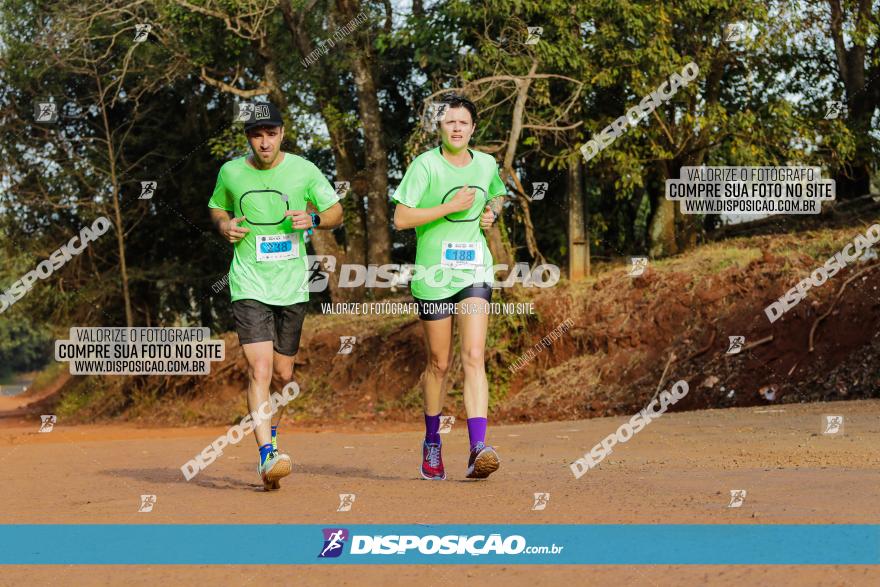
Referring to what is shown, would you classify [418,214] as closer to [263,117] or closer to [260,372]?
[263,117]

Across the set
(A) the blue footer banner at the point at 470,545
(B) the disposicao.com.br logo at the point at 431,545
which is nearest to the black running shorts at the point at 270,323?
(A) the blue footer banner at the point at 470,545

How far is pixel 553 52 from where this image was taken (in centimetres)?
1973

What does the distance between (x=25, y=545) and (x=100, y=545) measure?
1.45 ft

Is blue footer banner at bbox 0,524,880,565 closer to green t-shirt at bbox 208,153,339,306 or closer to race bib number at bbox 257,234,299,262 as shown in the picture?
green t-shirt at bbox 208,153,339,306

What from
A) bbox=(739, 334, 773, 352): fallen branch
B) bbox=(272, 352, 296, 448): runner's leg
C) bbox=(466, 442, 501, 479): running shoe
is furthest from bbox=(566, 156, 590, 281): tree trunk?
bbox=(466, 442, 501, 479): running shoe

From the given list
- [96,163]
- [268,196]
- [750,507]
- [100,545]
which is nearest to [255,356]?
[268,196]

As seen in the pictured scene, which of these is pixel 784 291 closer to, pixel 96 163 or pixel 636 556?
pixel 636 556

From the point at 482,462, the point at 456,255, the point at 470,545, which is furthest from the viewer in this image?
the point at 456,255

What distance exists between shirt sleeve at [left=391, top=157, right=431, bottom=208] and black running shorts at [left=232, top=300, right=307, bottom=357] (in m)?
1.10

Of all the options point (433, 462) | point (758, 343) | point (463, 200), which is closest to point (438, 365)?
point (433, 462)

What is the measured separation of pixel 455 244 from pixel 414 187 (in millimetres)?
473

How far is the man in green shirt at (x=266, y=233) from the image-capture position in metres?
8.09

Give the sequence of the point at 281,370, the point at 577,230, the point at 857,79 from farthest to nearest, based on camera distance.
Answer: the point at 857,79 → the point at 577,230 → the point at 281,370

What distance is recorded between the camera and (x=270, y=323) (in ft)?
27.0
